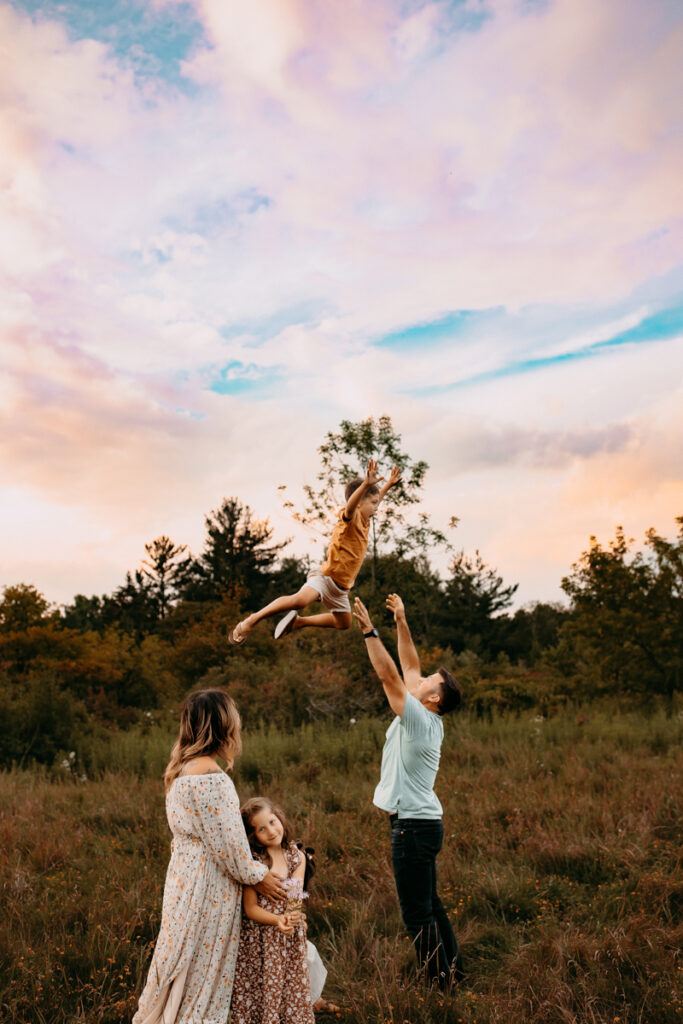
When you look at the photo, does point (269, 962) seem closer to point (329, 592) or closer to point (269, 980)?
point (269, 980)

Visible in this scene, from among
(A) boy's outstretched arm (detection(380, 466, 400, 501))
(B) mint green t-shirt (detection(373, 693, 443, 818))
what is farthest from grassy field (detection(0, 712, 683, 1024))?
(A) boy's outstretched arm (detection(380, 466, 400, 501))

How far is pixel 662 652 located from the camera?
50.2ft

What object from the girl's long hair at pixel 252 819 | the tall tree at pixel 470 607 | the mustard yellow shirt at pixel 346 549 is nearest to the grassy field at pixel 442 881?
the girl's long hair at pixel 252 819

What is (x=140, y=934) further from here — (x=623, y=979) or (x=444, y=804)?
(x=444, y=804)

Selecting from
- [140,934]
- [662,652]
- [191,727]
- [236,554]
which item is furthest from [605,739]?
[236,554]

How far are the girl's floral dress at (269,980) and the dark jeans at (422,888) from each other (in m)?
0.90

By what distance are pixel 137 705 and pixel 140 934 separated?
42.9ft

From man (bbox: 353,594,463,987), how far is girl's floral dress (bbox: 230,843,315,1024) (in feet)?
2.85

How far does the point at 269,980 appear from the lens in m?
3.67

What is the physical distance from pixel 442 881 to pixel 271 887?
3.84 meters

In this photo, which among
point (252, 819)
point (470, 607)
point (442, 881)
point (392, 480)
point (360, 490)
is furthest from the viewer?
point (470, 607)

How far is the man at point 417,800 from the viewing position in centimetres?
441

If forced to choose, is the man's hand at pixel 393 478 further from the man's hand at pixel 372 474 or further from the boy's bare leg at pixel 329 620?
the boy's bare leg at pixel 329 620

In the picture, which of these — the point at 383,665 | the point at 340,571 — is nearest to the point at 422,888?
the point at 383,665
